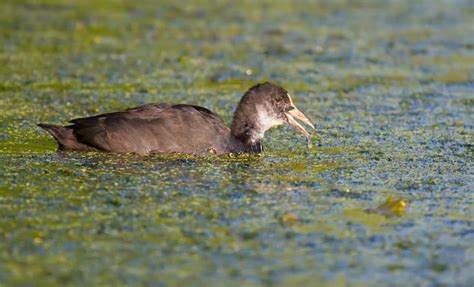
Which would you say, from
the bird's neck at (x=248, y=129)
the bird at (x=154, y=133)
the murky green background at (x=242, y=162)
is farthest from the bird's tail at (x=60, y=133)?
the bird's neck at (x=248, y=129)

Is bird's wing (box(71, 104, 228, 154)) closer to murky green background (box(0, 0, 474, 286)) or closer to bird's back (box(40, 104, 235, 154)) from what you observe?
bird's back (box(40, 104, 235, 154))

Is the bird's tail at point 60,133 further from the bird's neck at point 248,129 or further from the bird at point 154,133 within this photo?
the bird's neck at point 248,129

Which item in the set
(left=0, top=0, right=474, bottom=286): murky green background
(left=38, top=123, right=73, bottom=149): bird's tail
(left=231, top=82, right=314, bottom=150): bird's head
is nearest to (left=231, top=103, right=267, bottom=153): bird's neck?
(left=231, top=82, right=314, bottom=150): bird's head

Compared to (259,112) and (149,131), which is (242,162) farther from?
(149,131)

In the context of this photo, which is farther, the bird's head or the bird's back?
the bird's head

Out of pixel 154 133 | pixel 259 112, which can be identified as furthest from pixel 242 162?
pixel 154 133

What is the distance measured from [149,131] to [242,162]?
2.39ft

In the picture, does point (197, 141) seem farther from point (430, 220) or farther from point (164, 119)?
point (430, 220)

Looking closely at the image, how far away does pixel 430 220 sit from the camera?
5.62 m

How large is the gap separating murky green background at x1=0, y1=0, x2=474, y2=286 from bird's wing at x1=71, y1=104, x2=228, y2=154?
0.13 metres

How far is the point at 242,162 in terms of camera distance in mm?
7176

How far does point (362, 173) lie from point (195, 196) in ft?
4.62

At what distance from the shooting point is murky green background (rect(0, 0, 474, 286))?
15.7 ft

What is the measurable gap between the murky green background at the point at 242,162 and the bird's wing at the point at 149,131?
13cm
